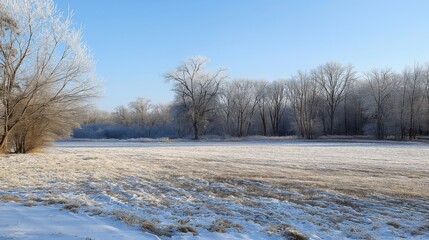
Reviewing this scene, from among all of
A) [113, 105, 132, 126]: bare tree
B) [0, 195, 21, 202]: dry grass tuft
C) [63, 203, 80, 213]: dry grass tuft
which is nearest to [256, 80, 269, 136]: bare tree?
[113, 105, 132, 126]: bare tree

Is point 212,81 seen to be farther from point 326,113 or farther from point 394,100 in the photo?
point 394,100

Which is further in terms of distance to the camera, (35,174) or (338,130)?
(338,130)

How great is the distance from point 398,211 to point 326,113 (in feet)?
249

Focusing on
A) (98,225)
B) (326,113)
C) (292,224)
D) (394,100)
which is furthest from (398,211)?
(326,113)

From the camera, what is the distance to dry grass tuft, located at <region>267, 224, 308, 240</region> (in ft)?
19.6

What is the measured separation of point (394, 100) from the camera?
6544cm

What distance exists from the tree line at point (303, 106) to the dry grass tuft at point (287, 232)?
5758 cm

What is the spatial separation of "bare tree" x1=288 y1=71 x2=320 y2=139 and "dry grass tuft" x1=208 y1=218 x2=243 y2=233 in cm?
6508

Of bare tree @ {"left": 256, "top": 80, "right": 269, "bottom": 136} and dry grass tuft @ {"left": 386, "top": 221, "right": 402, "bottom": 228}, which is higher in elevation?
bare tree @ {"left": 256, "top": 80, "right": 269, "bottom": 136}

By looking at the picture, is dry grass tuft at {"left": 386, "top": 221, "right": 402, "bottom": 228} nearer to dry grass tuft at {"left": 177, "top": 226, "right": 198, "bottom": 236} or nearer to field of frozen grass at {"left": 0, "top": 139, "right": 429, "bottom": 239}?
field of frozen grass at {"left": 0, "top": 139, "right": 429, "bottom": 239}

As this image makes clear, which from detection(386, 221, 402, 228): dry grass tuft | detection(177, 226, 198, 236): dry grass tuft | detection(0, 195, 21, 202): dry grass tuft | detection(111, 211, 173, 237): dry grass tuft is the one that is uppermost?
detection(0, 195, 21, 202): dry grass tuft

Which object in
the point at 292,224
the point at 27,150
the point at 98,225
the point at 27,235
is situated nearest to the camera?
the point at 27,235

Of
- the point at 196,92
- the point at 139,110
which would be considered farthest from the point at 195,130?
the point at 139,110

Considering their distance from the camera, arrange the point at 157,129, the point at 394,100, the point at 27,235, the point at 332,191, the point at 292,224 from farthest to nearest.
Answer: the point at 157,129 < the point at 394,100 < the point at 332,191 < the point at 292,224 < the point at 27,235
